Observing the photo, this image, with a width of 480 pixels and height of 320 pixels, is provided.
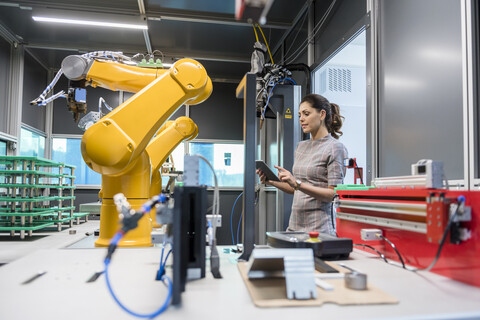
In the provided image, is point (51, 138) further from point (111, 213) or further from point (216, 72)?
point (111, 213)

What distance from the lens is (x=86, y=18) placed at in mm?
3273

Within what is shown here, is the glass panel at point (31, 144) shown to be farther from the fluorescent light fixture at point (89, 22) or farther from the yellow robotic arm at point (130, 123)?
the yellow robotic arm at point (130, 123)

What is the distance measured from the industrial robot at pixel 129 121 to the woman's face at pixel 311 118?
0.67 meters

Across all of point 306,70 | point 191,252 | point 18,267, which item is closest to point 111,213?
point 18,267

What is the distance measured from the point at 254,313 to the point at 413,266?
60 cm

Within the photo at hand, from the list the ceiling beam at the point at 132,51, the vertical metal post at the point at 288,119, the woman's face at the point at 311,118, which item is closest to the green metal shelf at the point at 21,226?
the woman's face at the point at 311,118

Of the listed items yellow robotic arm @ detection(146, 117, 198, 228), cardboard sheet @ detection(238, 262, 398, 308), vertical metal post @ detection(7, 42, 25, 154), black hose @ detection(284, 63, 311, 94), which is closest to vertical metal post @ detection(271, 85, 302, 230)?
black hose @ detection(284, 63, 311, 94)

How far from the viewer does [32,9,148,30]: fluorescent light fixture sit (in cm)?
322

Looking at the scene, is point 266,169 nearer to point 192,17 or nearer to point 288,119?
point 288,119

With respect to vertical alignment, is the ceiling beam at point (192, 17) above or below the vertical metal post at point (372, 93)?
above

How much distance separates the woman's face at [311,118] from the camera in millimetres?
1706

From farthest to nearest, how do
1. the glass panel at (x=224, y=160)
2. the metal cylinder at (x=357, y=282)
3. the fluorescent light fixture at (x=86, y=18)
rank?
the glass panel at (x=224, y=160)
the fluorescent light fixture at (x=86, y=18)
the metal cylinder at (x=357, y=282)

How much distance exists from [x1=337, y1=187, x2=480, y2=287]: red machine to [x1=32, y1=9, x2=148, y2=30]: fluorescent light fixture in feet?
10.2

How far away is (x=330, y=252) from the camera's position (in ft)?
3.24
